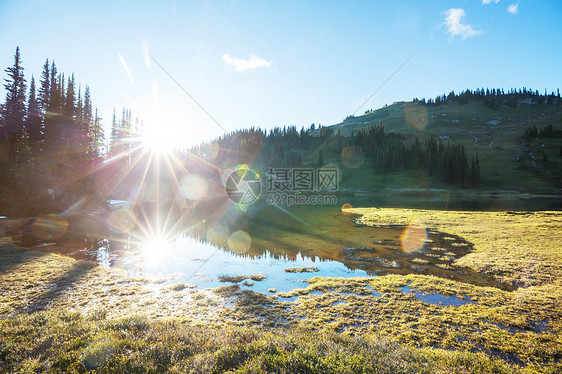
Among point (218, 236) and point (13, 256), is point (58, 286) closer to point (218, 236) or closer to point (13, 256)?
point (13, 256)

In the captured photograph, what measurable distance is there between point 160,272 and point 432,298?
18105 mm

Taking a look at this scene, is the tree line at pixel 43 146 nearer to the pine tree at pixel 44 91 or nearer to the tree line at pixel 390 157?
the pine tree at pixel 44 91

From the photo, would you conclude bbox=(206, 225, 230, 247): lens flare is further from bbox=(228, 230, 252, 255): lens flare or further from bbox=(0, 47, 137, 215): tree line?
bbox=(0, 47, 137, 215): tree line

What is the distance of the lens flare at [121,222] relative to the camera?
35.2 meters

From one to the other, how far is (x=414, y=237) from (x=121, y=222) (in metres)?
45.7

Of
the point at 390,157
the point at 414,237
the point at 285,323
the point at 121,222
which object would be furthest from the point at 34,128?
the point at 390,157

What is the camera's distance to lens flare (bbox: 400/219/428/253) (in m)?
23.4

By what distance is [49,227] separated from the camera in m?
32.6

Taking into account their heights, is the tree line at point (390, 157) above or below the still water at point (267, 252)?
above

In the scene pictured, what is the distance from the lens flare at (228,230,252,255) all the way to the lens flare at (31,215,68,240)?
65.7 feet

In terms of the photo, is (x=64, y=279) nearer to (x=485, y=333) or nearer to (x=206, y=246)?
(x=206, y=246)

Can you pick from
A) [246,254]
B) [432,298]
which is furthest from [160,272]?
[432,298]

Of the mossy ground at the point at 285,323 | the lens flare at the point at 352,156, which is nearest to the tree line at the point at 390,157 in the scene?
the lens flare at the point at 352,156

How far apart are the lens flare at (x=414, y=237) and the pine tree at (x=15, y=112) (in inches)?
2654
